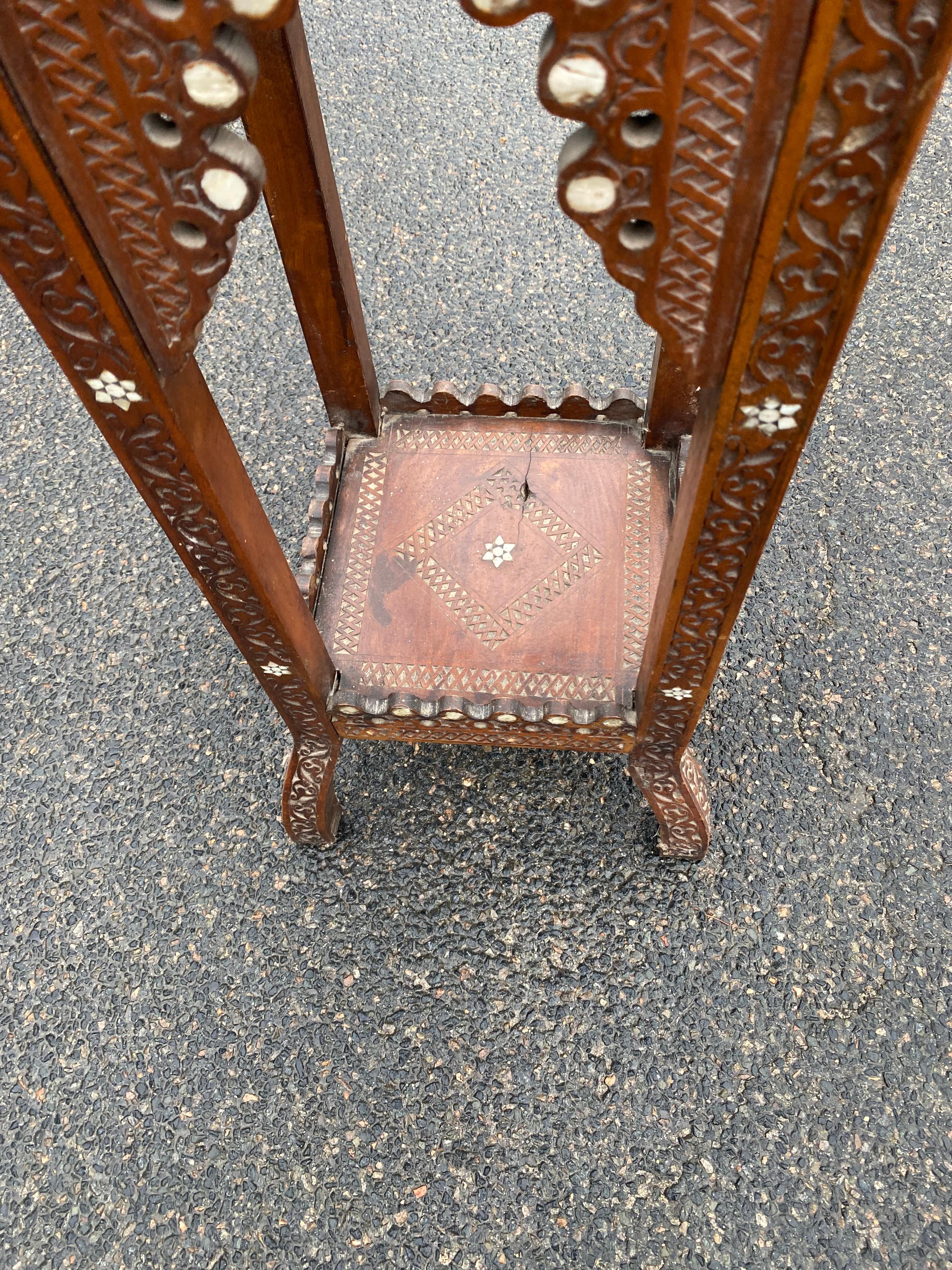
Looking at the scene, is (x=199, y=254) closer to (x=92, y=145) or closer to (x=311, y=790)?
(x=92, y=145)

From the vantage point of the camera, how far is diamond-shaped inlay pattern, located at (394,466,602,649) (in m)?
1.17

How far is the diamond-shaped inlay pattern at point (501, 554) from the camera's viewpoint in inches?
46.1

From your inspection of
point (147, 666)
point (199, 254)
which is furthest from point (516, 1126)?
point (199, 254)

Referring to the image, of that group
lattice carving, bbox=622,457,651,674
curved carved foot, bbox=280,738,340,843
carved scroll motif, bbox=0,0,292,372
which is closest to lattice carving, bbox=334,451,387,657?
curved carved foot, bbox=280,738,340,843

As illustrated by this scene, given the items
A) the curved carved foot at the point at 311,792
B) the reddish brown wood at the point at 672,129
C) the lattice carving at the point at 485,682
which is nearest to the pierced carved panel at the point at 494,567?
the lattice carving at the point at 485,682

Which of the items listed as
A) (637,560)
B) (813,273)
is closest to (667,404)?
(637,560)

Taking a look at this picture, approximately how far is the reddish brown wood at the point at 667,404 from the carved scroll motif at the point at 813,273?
0.47 m

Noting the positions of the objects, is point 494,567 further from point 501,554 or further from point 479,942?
Answer: point 479,942

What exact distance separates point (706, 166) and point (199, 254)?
325mm

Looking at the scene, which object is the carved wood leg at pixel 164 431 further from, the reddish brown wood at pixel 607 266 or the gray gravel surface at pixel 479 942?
the gray gravel surface at pixel 479 942

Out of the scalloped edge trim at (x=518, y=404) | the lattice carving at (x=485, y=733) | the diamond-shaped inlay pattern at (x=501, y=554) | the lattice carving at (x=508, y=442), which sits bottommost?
the lattice carving at (x=485, y=733)

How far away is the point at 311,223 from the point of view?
43.1 inches

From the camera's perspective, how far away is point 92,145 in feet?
1.83

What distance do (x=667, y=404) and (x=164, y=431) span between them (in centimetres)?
74
